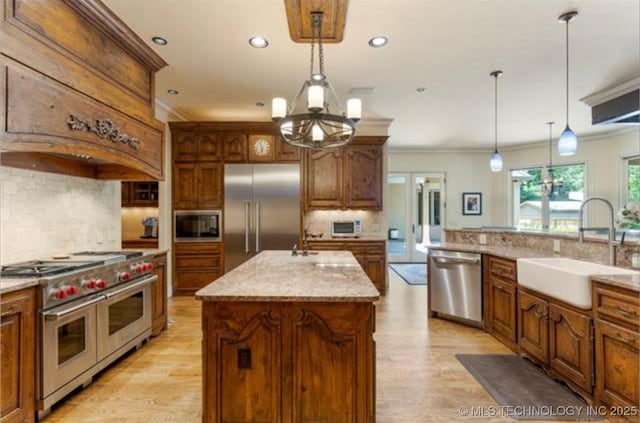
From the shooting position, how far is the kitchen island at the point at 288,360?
1.79m

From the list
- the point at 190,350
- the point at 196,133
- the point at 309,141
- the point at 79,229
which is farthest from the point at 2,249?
the point at 196,133

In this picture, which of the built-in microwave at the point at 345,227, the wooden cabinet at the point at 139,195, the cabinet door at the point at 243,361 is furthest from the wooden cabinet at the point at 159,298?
the wooden cabinet at the point at 139,195

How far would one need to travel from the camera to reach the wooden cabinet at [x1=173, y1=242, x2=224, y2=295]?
194 inches

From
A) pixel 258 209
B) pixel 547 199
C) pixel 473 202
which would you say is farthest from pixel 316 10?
pixel 547 199

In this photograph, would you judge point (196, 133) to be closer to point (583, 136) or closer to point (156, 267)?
point (156, 267)

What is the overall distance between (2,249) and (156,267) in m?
1.24

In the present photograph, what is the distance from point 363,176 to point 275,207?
154 cm

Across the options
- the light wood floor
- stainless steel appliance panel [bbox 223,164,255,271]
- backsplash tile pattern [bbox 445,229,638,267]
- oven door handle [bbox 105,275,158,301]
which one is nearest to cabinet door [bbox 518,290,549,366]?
the light wood floor

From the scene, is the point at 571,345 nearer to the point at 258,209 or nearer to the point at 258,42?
the point at 258,42

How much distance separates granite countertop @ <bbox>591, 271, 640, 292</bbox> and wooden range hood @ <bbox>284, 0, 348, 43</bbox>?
2.50 m

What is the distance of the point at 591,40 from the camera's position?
2852 millimetres

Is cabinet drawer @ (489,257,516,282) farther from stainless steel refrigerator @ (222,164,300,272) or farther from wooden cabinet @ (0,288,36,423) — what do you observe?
wooden cabinet @ (0,288,36,423)

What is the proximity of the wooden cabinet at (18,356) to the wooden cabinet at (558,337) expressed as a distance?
3.60 meters

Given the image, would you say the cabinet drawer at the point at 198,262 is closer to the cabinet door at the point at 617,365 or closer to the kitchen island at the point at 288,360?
the kitchen island at the point at 288,360
